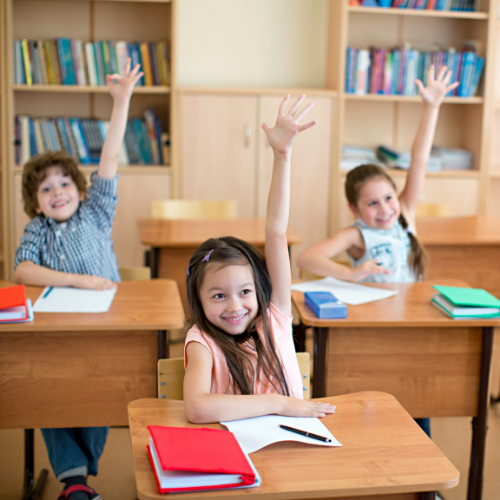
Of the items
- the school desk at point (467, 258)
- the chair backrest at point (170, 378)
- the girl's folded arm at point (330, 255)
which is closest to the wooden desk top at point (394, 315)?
the girl's folded arm at point (330, 255)

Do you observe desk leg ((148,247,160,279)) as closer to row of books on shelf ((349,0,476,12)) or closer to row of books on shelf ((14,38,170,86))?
row of books on shelf ((14,38,170,86))

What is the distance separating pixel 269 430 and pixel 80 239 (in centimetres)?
130

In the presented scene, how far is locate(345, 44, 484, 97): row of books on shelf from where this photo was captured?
4.00 m

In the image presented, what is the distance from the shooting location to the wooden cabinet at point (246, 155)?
3900 mm

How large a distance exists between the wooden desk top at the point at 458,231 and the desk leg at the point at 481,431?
928 millimetres

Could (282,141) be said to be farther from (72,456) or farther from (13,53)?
(13,53)

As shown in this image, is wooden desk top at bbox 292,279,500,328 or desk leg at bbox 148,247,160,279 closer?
wooden desk top at bbox 292,279,500,328

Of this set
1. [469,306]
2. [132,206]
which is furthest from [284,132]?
[132,206]

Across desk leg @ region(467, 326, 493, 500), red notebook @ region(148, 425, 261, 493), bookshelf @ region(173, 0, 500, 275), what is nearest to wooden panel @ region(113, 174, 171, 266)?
bookshelf @ region(173, 0, 500, 275)

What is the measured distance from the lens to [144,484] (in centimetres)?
93

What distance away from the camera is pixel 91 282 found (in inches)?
80.3

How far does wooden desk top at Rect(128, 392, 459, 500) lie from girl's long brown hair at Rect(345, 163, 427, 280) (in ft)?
4.01

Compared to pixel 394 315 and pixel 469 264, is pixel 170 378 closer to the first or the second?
pixel 394 315

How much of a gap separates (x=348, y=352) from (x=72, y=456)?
34.3 inches
